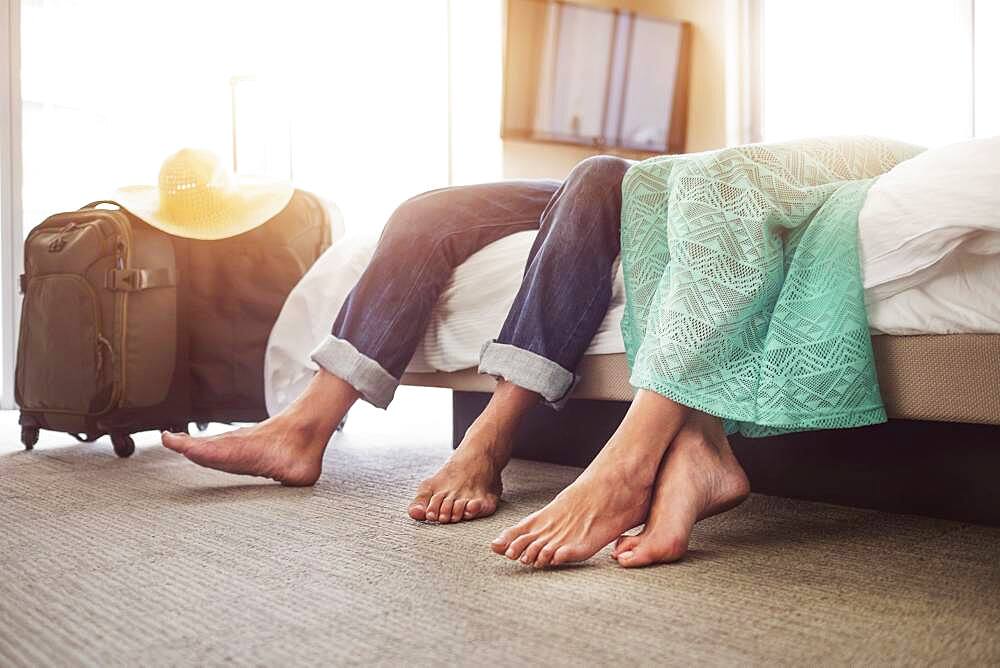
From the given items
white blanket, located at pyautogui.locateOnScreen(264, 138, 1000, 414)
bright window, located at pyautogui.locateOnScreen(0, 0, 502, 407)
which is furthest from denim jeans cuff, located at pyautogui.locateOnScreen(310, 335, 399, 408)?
bright window, located at pyautogui.locateOnScreen(0, 0, 502, 407)

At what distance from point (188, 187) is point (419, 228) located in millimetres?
714

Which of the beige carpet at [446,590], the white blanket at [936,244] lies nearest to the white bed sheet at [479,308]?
the white blanket at [936,244]

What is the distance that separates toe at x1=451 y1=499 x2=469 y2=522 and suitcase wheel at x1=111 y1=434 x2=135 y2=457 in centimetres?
97

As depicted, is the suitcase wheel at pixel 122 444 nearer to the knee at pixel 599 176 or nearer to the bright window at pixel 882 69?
the knee at pixel 599 176

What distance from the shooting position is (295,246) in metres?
2.11

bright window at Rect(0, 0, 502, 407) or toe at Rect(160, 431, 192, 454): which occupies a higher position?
bright window at Rect(0, 0, 502, 407)

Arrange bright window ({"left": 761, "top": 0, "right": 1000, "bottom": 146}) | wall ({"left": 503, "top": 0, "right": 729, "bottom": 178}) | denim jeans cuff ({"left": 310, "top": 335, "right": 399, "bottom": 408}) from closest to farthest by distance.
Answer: denim jeans cuff ({"left": 310, "top": 335, "right": 399, "bottom": 408}) → bright window ({"left": 761, "top": 0, "right": 1000, "bottom": 146}) → wall ({"left": 503, "top": 0, "right": 729, "bottom": 178})

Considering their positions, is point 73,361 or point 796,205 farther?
point 73,361

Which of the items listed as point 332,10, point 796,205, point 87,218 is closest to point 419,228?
point 796,205

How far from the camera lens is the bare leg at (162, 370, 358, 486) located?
1384 mm

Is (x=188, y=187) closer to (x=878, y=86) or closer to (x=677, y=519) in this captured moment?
(x=677, y=519)

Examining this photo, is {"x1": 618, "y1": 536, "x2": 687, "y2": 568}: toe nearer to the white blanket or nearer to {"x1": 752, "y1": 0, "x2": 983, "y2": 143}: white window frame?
the white blanket

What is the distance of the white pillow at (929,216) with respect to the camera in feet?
3.11

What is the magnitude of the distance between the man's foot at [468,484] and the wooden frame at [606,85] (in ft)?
9.60
